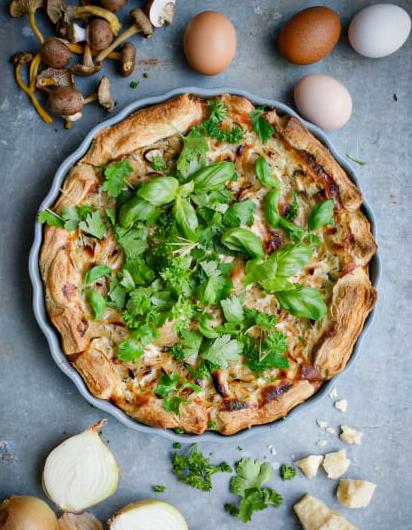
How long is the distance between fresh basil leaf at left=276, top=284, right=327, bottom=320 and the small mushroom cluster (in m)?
1.04

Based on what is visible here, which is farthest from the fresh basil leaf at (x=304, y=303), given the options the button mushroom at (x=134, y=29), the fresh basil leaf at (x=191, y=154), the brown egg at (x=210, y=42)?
the button mushroom at (x=134, y=29)

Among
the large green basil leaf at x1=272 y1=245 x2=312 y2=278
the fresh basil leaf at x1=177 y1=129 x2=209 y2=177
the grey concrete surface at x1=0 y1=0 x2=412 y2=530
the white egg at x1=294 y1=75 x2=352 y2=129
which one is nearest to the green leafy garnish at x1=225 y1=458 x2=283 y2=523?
the grey concrete surface at x1=0 y1=0 x2=412 y2=530

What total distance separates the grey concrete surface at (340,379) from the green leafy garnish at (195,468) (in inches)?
1.7

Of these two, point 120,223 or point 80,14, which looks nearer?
point 120,223

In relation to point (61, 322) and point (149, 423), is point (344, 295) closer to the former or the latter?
point (149, 423)

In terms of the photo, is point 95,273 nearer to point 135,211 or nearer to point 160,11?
point 135,211

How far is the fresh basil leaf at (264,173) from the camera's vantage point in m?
2.68

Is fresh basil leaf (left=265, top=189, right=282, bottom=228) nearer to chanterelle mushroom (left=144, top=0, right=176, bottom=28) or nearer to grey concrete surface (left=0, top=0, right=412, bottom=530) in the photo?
grey concrete surface (left=0, top=0, right=412, bottom=530)

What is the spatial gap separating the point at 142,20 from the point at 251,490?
76.8 inches

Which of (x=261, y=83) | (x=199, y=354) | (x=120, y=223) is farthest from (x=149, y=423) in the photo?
(x=261, y=83)

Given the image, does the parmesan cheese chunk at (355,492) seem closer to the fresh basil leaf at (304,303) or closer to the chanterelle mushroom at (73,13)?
the fresh basil leaf at (304,303)

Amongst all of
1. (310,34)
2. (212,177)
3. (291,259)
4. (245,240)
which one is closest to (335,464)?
(291,259)

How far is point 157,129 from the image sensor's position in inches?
107

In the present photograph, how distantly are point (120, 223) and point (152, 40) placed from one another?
0.84m
